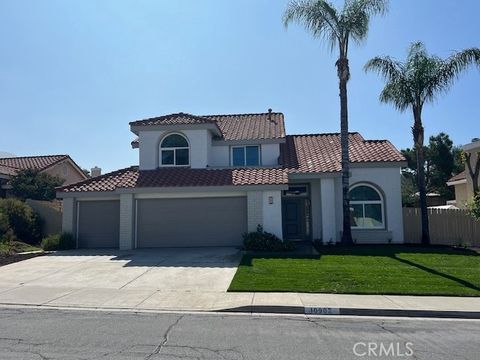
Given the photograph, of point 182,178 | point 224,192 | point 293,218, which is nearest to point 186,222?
point 182,178

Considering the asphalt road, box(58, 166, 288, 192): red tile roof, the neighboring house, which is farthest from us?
the neighboring house

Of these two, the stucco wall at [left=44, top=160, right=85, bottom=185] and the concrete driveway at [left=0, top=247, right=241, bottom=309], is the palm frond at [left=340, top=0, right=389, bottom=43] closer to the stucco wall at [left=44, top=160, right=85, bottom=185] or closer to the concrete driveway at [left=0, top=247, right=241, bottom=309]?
the concrete driveway at [left=0, top=247, right=241, bottom=309]

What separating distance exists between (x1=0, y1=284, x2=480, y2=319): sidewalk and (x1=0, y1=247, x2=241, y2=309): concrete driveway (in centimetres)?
2

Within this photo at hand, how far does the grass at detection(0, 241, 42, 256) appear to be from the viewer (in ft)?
56.0

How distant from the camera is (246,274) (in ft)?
39.1

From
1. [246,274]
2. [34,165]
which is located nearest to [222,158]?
[246,274]

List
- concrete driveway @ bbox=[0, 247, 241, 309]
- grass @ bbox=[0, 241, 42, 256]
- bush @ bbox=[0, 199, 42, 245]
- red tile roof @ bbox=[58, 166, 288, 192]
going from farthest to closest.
Answer: bush @ bbox=[0, 199, 42, 245]
red tile roof @ bbox=[58, 166, 288, 192]
grass @ bbox=[0, 241, 42, 256]
concrete driveway @ bbox=[0, 247, 241, 309]

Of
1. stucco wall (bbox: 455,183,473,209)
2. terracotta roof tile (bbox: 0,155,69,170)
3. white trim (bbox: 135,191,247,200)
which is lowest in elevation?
white trim (bbox: 135,191,247,200)

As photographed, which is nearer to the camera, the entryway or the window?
the entryway

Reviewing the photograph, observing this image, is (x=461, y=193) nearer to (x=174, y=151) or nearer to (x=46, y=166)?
(x=174, y=151)

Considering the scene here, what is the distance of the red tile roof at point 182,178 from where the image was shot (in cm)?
1832

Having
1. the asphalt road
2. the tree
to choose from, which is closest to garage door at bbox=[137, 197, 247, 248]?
the asphalt road

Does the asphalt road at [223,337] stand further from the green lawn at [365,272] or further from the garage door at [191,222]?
the garage door at [191,222]

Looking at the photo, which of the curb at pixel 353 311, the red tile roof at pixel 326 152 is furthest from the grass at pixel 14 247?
the curb at pixel 353 311
